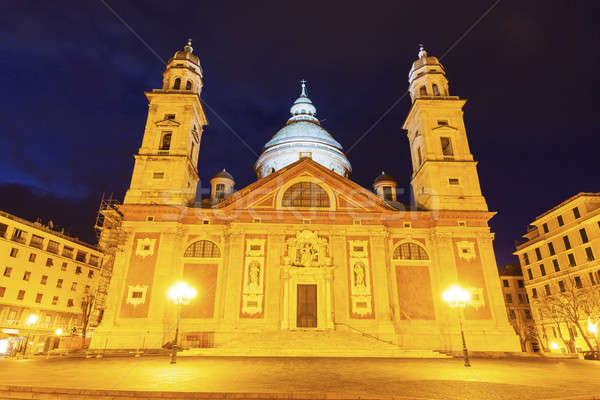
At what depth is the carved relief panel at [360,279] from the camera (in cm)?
2575

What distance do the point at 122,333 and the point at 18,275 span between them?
64.7 feet

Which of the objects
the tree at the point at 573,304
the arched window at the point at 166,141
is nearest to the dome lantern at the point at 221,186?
the arched window at the point at 166,141

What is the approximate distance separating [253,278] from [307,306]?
4319 mm

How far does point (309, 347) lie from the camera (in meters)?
20.9

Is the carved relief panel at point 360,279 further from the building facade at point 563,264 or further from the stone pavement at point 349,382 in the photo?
the building facade at point 563,264

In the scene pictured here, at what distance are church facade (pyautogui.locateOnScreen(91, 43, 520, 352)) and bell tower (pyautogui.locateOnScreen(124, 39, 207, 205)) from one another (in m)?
0.13

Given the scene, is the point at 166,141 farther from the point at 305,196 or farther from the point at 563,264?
the point at 563,264

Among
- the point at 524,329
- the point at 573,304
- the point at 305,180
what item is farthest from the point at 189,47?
the point at 524,329

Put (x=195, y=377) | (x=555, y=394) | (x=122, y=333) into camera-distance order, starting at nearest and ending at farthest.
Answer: (x=555, y=394)
(x=195, y=377)
(x=122, y=333)

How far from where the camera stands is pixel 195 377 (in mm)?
10961

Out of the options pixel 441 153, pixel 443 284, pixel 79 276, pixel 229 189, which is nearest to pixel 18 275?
pixel 79 276

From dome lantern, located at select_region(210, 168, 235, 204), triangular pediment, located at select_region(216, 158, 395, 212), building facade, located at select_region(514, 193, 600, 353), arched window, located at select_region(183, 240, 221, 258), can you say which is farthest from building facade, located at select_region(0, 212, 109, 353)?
building facade, located at select_region(514, 193, 600, 353)

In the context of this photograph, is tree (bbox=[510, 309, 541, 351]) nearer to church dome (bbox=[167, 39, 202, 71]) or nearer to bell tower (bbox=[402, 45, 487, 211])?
bell tower (bbox=[402, 45, 487, 211])

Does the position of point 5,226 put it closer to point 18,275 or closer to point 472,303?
point 18,275
